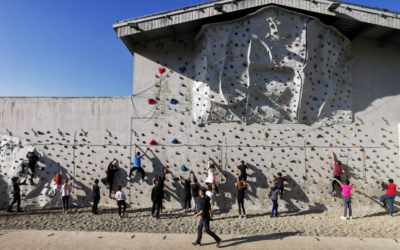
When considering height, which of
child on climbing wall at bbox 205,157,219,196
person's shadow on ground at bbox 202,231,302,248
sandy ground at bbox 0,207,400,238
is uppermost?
child on climbing wall at bbox 205,157,219,196

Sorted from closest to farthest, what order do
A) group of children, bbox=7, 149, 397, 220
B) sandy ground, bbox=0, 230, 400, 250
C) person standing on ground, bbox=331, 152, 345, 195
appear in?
1. sandy ground, bbox=0, 230, 400, 250
2. group of children, bbox=7, 149, 397, 220
3. person standing on ground, bbox=331, 152, 345, 195

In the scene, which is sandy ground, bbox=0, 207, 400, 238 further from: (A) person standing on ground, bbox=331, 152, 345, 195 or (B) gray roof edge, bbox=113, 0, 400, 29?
(B) gray roof edge, bbox=113, 0, 400, 29

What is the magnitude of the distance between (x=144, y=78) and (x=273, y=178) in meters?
6.88

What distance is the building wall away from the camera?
1093cm

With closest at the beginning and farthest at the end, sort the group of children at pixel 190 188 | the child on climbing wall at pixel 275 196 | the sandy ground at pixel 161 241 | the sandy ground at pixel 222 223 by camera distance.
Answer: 1. the sandy ground at pixel 161 241
2. the sandy ground at pixel 222 223
3. the group of children at pixel 190 188
4. the child on climbing wall at pixel 275 196

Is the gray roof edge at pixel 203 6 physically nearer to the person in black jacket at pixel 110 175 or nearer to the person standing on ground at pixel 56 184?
the person in black jacket at pixel 110 175

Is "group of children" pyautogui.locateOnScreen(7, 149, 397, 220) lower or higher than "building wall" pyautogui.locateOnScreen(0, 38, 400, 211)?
lower

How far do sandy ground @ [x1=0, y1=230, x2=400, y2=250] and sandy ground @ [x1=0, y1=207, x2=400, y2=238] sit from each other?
1.78ft

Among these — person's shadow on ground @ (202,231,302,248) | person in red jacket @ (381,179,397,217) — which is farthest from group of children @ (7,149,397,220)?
person's shadow on ground @ (202,231,302,248)

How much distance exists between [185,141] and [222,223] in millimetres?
3687

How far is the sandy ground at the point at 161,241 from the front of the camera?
6.52m

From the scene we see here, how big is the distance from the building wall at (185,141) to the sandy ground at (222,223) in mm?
722

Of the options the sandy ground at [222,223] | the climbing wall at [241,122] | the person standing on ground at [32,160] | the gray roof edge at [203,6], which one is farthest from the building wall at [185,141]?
the gray roof edge at [203,6]

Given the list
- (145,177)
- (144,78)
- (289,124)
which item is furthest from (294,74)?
(145,177)
